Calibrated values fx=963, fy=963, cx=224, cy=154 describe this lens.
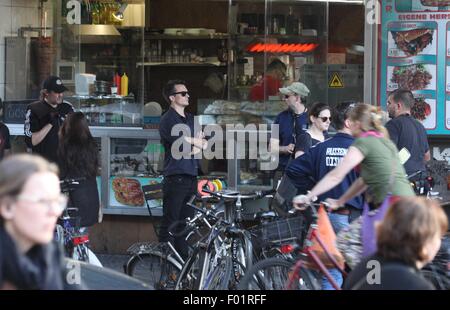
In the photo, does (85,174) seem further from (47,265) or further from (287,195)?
(47,265)

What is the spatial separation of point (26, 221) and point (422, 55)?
7.14m

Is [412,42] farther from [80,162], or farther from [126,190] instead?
[80,162]

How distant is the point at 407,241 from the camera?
14.4 feet

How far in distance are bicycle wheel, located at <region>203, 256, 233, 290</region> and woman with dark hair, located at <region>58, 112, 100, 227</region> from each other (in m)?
1.70

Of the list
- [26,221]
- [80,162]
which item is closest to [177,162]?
[80,162]

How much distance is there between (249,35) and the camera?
Result: 11.8 m

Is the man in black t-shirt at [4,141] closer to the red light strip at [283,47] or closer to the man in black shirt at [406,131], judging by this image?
the red light strip at [283,47]

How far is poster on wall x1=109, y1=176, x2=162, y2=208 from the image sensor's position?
10836 mm

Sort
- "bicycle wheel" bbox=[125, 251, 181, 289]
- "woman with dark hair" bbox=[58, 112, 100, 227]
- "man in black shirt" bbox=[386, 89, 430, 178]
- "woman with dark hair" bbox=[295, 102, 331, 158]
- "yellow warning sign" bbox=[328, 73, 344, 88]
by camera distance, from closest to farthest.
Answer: "bicycle wheel" bbox=[125, 251, 181, 289] → "woman with dark hair" bbox=[58, 112, 100, 227] → "woman with dark hair" bbox=[295, 102, 331, 158] → "man in black shirt" bbox=[386, 89, 430, 178] → "yellow warning sign" bbox=[328, 73, 344, 88]

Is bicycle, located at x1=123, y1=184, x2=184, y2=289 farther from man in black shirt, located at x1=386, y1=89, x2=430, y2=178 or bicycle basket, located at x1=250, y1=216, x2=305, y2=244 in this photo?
man in black shirt, located at x1=386, y1=89, x2=430, y2=178

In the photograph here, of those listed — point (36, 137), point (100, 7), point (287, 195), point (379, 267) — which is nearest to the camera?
point (379, 267)

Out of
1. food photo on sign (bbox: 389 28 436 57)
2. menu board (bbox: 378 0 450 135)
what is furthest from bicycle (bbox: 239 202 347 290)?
food photo on sign (bbox: 389 28 436 57)
